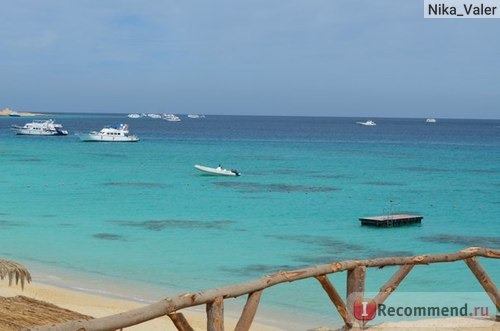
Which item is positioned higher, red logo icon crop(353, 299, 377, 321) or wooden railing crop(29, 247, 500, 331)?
wooden railing crop(29, 247, 500, 331)

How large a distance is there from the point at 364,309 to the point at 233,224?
2274cm

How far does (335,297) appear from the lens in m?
7.30

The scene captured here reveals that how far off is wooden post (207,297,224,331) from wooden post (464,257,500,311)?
11.4ft

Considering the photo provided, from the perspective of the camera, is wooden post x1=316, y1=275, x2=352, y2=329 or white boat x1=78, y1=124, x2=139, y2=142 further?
white boat x1=78, y1=124, x2=139, y2=142

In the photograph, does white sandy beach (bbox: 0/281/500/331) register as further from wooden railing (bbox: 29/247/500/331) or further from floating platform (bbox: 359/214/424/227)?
floating platform (bbox: 359/214/424/227)

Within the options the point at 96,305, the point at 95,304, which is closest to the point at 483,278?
the point at 96,305

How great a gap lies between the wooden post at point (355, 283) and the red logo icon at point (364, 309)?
0.26ft

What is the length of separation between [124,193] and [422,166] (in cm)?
3412

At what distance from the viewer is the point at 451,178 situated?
2130 inches

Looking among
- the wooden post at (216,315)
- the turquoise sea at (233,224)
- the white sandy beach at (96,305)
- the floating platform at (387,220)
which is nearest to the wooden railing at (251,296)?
the wooden post at (216,315)

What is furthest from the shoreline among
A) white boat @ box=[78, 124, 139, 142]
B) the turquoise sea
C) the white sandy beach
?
white boat @ box=[78, 124, 139, 142]

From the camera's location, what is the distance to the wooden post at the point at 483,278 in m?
8.14

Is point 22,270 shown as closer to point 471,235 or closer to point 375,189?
point 471,235

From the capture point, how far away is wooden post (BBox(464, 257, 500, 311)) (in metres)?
8.14
